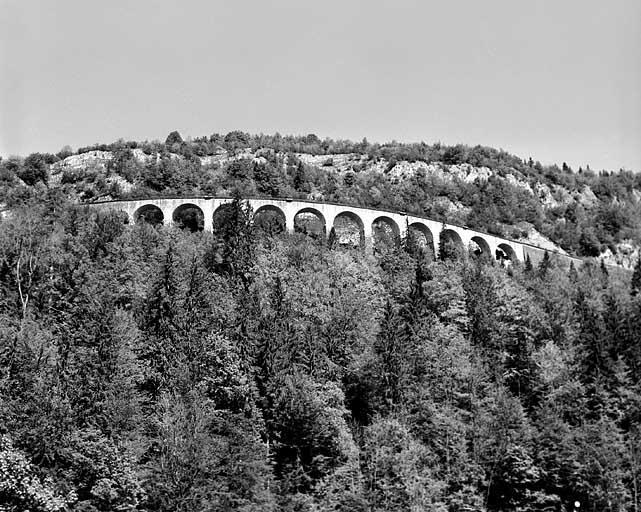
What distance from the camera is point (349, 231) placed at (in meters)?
104

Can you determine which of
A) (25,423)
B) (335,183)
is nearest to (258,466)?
(25,423)

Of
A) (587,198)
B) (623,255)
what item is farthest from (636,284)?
(587,198)

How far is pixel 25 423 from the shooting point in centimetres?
4459

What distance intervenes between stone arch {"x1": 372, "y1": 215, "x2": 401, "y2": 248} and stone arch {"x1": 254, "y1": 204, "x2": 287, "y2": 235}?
9.85 m

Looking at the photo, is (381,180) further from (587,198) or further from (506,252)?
(587,198)

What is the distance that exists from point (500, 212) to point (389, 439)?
79.8 meters

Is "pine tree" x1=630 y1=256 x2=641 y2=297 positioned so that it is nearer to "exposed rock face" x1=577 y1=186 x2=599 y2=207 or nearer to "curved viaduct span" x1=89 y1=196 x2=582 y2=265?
"curved viaduct span" x1=89 y1=196 x2=582 y2=265

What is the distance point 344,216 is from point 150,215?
20629 mm

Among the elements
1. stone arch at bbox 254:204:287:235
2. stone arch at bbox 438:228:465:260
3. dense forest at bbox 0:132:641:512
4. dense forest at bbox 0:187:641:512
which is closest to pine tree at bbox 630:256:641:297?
dense forest at bbox 0:132:641:512

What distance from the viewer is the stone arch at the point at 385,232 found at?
8412 centimetres

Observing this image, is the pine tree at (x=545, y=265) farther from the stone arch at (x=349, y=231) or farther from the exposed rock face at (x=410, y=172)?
the exposed rock face at (x=410, y=172)

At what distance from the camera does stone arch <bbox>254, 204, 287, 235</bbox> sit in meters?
78.2

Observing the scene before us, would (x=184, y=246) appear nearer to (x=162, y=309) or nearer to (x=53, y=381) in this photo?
(x=162, y=309)

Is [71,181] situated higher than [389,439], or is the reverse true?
[71,181]
